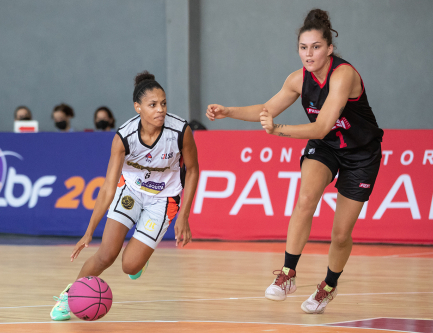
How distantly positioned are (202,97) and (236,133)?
422 cm

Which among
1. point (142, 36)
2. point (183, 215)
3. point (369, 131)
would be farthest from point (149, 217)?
point (142, 36)

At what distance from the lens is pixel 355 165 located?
14.2 ft

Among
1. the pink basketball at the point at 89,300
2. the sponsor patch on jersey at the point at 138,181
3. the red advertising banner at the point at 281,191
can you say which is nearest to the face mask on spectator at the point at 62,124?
the red advertising banner at the point at 281,191

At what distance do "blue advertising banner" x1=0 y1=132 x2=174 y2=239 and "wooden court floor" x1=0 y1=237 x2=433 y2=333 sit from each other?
711 millimetres

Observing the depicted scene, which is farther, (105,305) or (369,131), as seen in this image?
(369,131)

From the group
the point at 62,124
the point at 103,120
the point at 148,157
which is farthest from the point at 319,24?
the point at 62,124

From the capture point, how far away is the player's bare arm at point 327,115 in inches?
152

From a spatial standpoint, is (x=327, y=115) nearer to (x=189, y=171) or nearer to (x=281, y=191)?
(x=189, y=171)

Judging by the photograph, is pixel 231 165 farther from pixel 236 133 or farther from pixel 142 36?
pixel 142 36

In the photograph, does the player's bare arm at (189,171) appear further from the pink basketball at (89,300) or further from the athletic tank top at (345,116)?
the athletic tank top at (345,116)

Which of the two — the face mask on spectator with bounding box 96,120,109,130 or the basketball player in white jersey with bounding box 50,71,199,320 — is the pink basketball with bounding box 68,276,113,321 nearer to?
the basketball player in white jersey with bounding box 50,71,199,320

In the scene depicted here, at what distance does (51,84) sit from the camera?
43.0 feet

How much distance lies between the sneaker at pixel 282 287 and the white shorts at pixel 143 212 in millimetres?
998

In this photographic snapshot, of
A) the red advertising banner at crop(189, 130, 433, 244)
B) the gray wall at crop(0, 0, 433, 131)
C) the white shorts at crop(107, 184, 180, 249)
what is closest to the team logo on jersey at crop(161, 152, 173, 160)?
the white shorts at crop(107, 184, 180, 249)
